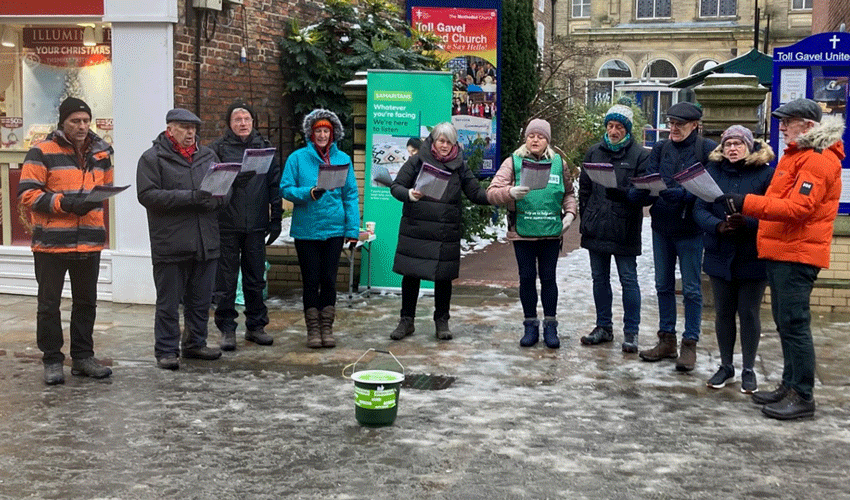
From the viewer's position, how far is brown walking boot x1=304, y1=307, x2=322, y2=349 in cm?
850

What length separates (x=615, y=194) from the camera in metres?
8.20

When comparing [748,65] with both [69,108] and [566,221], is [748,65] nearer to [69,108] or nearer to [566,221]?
[566,221]

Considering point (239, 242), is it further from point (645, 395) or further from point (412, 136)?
point (645, 395)

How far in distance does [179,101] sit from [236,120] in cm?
232

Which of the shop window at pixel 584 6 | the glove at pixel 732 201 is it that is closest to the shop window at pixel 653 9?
the shop window at pixel 584 6

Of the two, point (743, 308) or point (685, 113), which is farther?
point (685, 113)

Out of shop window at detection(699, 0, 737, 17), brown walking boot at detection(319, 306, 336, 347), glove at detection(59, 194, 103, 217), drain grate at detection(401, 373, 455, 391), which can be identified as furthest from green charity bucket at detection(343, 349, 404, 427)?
shop window at detection(699, 0, 737, 17)

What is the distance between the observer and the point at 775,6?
48.7m

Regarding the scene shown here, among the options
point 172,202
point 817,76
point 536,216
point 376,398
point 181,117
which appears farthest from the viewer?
point 817,76

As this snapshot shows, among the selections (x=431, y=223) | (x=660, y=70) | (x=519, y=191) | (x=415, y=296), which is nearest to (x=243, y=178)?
(x=431, y=223)

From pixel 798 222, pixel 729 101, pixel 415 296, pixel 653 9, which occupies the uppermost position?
pixel 653 9

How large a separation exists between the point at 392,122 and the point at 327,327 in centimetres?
284

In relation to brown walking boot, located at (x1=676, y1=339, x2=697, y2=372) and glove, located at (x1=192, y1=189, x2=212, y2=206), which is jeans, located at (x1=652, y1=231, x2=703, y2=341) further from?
glove, located at (x1=192, y1=189, x2=212, y2=206)

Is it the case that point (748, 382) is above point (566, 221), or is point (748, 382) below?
below
